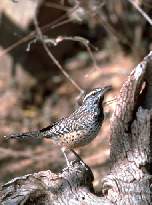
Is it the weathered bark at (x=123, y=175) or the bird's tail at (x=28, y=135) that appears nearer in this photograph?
the weathered bark at (x=123, y=175)

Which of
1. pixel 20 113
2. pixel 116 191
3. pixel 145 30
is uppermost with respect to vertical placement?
pixel 145 30

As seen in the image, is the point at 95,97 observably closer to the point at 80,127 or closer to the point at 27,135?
the point at 80,127

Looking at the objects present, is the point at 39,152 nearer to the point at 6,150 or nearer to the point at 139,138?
the point at 6,150

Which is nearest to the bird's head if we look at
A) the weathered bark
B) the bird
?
the bird

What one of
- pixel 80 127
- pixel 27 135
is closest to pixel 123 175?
pixel 80 127

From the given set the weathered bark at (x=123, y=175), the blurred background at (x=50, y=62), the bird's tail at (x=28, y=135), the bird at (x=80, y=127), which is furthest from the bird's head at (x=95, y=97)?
the blurred background at (x=50, y=62)

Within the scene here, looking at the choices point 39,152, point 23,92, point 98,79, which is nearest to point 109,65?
point 98,79

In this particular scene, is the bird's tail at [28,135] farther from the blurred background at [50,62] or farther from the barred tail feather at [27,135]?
the blurred background at [50,62]

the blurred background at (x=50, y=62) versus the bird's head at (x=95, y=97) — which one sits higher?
the blurred background at (x=50, y=62)
